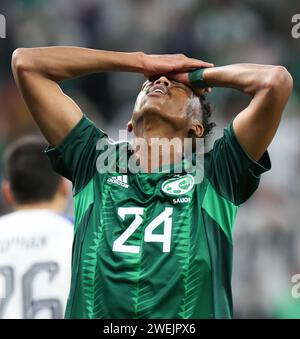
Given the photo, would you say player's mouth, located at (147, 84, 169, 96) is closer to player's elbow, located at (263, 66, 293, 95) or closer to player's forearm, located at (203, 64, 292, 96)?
player's forearm, located at (203, 64, 292, 96)

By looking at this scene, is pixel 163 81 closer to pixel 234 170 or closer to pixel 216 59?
pixel 234 170

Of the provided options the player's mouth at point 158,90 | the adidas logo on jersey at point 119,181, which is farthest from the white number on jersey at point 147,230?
the player's mouth at point 158,90

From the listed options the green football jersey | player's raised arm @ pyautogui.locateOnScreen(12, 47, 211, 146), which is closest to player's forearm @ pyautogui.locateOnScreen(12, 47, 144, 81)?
player's raised arm @ pyautogui.locateOnScreen(12, 47, 211, 146)

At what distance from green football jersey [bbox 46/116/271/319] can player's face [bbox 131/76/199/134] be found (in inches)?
9.7

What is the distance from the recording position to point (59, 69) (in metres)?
3.39

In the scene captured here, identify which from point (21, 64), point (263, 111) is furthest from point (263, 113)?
point (21, 64)

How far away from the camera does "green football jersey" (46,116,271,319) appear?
2.96m

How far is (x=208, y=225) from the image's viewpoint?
307 centimetres

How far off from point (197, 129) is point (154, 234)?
0.71 metres

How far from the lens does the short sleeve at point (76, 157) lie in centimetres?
327

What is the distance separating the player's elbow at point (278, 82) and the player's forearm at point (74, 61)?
0.58m

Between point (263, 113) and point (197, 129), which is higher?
point (197, 129)
